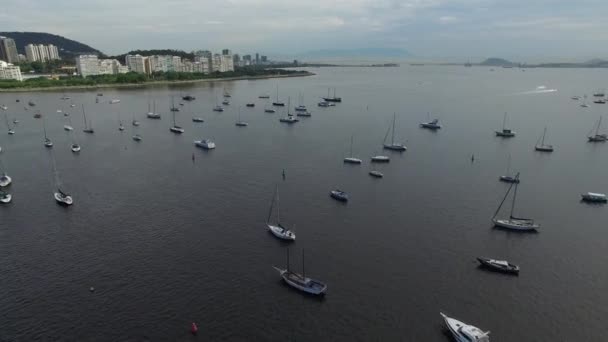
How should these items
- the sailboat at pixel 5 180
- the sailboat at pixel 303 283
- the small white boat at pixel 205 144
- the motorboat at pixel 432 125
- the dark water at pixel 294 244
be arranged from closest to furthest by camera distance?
the dark water at pixel 294 244 → the sailboat at pixel 303 283 → the sailboat at pixel 5 180 → the small white boat at pixel 205 144 → the motorboat at pixel 432 125

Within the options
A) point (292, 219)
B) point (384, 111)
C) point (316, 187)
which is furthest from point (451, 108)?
point (292, 219)

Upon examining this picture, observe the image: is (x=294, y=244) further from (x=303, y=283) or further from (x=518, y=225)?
(x=518, y=225)

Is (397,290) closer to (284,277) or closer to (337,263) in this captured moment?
(337,263)

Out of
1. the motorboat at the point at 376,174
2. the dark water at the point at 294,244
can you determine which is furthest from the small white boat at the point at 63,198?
the motorboat at the point at 376,174

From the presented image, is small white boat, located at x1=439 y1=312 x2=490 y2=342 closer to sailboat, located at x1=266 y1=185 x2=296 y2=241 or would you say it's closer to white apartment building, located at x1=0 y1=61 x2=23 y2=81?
sailboat, located at x1=266 y1=185 x2=296 y2=241

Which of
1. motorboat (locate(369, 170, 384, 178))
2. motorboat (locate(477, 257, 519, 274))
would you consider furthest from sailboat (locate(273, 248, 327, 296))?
motorboat (locate(369, 170, 384, 178))

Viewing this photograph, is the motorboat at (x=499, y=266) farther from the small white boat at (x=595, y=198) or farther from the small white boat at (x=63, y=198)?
the small white boat at (x=63, y=198)
